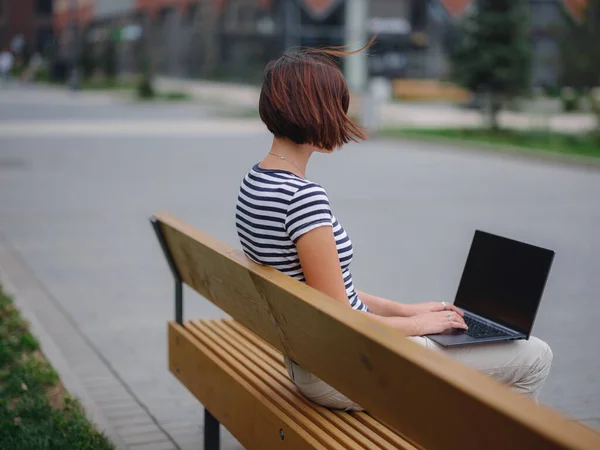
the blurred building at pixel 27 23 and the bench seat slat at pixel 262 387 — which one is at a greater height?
the bench seat slat at pixel 262 387

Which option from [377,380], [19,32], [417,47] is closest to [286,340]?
[377,380]

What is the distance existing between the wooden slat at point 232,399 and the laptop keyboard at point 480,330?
70 centimetres

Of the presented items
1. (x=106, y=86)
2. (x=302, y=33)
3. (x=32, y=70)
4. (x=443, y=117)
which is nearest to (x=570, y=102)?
(x=443, y=117)

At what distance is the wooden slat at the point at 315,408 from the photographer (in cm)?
298

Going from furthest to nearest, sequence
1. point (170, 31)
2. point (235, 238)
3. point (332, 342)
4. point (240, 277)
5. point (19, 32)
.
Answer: point (19, 32)
point (170, 31)
point (235, 238)
point (240, 277)
point (332, 342)

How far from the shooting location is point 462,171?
16.8m

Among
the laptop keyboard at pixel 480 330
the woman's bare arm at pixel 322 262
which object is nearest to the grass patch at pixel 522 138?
the laptop keyboard at pixel 480 330

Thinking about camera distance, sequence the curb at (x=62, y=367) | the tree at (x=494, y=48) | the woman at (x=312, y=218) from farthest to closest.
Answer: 1. the tree at (x=494, y=48)
2. the curb at (x=62, y=367)
3. the woman at (x=312, y=218)

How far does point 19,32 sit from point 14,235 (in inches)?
3275

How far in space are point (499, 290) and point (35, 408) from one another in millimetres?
2307

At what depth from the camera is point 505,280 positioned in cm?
336

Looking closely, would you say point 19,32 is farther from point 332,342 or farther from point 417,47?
point 332,342

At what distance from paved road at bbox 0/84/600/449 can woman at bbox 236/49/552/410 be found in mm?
1559

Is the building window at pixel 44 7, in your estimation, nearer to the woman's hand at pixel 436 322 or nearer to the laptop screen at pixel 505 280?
the laptop screen at pixel 505 280
